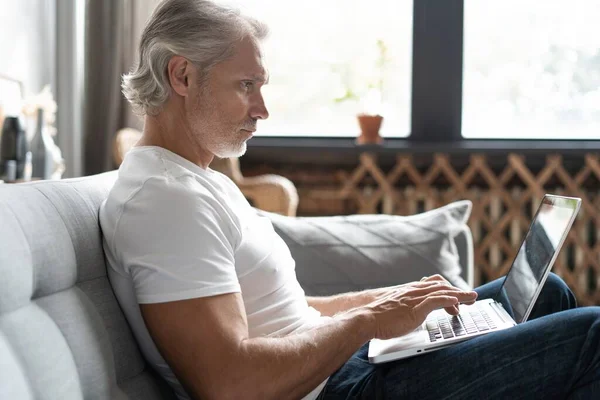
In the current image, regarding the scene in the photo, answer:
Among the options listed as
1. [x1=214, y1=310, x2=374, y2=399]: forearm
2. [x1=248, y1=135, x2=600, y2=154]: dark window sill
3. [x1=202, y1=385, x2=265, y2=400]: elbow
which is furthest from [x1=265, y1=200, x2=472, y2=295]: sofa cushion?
[x1=248, y1=135, x2=600, y2=154]: dark window sill

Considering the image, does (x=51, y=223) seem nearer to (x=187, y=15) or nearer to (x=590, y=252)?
(x=187, y=15)

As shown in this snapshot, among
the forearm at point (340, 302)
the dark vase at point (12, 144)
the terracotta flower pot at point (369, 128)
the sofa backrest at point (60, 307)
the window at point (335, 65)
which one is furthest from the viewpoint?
the window at point (335, 65)

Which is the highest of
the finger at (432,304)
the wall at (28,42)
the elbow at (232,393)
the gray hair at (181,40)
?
the wall at (28,42)

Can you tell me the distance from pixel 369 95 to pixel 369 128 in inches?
7.8

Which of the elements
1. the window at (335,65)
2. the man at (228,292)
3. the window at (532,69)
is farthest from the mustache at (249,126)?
the window at (532,69)

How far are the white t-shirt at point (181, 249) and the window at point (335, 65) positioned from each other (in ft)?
9.00

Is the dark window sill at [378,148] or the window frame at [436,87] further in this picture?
the window frame at [436,87]

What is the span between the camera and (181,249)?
43.1 inches

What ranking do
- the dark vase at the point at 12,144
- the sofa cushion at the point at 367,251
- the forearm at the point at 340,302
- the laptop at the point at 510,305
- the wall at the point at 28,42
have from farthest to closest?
the wall at the point at 28,42 → the dark vase at the point at 12,144 → the sofa cushion at the point at 367,251 → the forearm at the point at 340,302 → the laptop at the point at 510,305

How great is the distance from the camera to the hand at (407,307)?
1226 millimetres

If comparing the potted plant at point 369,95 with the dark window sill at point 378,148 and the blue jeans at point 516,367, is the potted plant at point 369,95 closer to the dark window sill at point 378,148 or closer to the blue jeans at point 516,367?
the dark window sill at point 378,148

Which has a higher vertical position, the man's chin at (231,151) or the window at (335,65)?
the window at (335,65)

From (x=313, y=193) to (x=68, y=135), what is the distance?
123 cm

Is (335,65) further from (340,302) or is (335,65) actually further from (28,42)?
(340,302)
